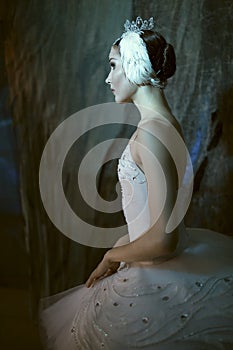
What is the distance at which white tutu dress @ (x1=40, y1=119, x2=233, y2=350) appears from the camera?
0.86 metres

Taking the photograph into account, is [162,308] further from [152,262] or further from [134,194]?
[134,194]

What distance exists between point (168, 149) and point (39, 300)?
49cm

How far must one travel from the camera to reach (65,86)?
1285 millimetres

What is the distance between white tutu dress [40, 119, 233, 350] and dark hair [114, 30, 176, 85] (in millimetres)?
154

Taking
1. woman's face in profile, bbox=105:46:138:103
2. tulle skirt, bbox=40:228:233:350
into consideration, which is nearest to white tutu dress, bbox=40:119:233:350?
tulle skirt, bbox=40:228:233:350

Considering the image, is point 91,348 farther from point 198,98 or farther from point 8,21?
point 8,21

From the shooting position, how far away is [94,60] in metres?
1.27

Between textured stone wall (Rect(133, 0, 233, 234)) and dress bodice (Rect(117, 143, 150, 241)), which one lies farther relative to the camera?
textured stone wall (Rect(133, 0, 233, 234))

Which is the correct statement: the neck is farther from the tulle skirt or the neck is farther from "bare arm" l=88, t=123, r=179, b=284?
the tulle skirt

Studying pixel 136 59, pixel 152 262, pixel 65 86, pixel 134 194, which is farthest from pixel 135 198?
pixel 65 86

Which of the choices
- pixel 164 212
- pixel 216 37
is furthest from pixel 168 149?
pixel 216 37

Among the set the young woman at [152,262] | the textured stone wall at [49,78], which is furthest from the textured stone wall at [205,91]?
the young woman at [152,262]

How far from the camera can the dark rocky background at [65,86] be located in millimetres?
1251

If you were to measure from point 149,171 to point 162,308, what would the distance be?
0.22 meters
